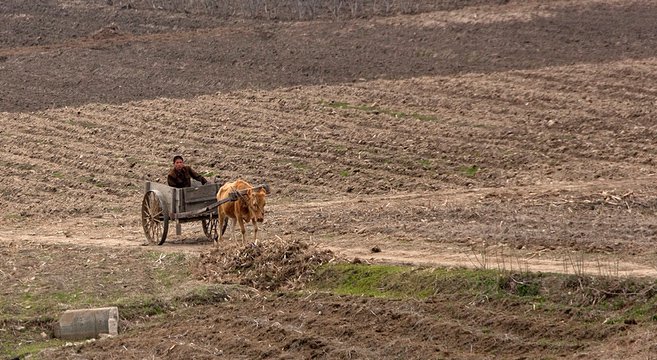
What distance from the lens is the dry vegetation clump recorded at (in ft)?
61.2

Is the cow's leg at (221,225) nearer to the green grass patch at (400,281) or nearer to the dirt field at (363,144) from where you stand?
the dirt field at (363,144)

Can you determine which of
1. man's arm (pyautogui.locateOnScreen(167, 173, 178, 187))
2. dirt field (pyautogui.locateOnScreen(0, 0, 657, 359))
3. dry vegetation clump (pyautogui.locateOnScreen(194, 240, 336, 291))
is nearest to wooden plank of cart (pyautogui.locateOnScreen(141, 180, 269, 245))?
man's arm (pyautogui.locateOnScreen(167, 173, 178, 187))

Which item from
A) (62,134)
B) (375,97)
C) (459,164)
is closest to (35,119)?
(62,134)

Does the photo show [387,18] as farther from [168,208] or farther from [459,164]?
[168,208]

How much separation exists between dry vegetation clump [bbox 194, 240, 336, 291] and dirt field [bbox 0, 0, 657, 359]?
2.36 feet

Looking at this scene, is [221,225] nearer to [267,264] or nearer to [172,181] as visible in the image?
[172,181]

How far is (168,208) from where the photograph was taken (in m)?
22.8

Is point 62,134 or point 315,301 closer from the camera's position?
point 315,301

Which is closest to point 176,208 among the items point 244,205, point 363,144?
point 244,205

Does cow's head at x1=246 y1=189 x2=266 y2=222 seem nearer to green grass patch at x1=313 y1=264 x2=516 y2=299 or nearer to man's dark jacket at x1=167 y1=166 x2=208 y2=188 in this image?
man's dark jacket at x1=167 y1=166 x2=208 y2=188

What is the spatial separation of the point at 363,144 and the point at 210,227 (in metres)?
7.28

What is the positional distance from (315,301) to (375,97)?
57.0ft

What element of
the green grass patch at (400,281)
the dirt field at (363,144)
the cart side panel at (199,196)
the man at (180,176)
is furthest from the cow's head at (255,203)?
the green grass patch at (400,281)

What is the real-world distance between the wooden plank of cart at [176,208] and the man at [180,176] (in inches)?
7.2
